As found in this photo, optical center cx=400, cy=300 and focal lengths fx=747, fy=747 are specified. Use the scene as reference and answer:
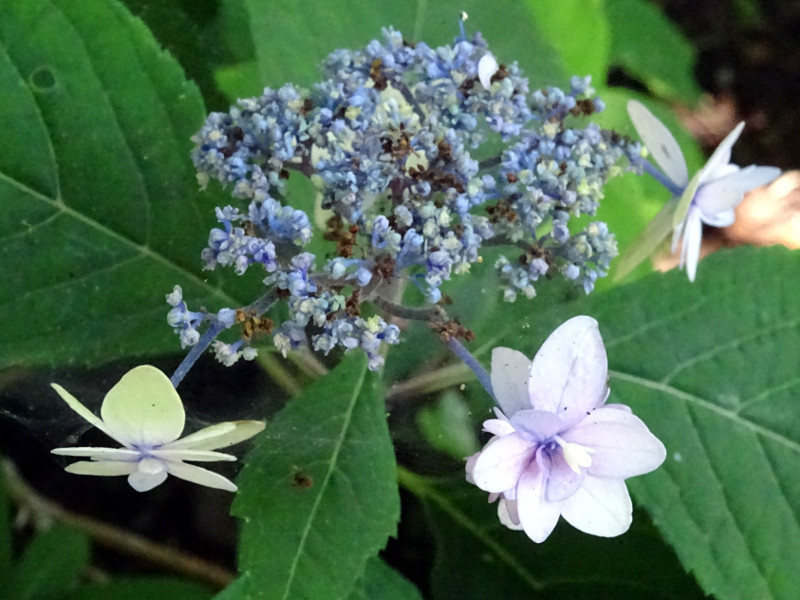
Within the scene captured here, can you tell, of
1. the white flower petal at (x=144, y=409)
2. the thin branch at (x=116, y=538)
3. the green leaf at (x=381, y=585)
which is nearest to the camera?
the white flower petal at (x=144, y=409)

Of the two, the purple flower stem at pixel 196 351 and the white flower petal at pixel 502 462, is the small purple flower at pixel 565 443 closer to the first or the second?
the white flower petal at pixel 502 462

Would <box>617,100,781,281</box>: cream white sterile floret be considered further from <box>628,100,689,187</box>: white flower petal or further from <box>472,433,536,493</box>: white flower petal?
<box>472,433,536,493</box>: white flower petal

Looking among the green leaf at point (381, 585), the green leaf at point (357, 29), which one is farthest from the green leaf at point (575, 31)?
the green leaf at point (381, 585)

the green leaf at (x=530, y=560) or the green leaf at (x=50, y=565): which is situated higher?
the green leaf at (x=530, y=560)

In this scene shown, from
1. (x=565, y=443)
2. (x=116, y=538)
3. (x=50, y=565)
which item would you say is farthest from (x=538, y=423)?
(x=116, y=538)

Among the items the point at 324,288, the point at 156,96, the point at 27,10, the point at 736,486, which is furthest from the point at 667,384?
the point at 27,10

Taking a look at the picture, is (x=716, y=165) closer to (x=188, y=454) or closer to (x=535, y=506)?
(x=535, y=506)

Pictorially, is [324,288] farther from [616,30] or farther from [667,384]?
[616,30]
